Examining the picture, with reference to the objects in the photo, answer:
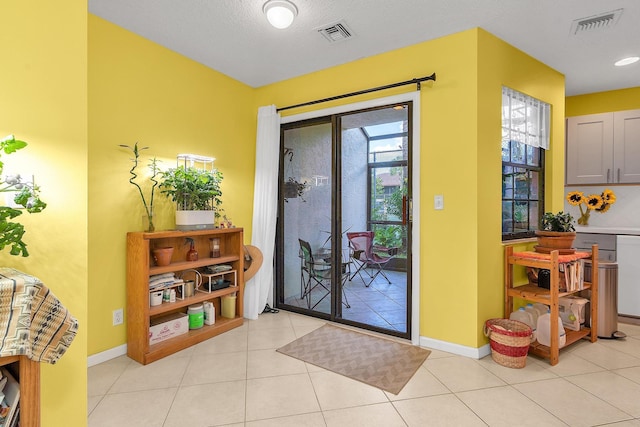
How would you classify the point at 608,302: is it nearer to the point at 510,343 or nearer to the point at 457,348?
the point at 510,343

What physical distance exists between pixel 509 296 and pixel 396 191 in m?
1.31

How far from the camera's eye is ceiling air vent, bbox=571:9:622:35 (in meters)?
2.36

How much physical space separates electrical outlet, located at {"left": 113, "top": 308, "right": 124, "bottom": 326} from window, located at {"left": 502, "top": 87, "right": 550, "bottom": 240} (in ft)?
10.8

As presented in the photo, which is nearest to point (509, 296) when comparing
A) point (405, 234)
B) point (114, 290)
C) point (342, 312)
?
point (405, 234)

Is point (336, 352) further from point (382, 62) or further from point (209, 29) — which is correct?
point (209, 29)

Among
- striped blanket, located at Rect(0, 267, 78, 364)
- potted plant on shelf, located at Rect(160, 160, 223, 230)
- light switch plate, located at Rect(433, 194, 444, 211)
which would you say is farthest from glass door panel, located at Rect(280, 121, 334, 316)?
striped blanket, located at Rect(0, 267, 78, 364)

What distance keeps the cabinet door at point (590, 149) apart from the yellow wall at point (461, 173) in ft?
4.64

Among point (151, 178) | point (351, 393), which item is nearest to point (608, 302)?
point (351, 393)

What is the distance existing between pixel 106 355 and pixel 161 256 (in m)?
0.83

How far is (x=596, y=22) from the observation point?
96.6 inches

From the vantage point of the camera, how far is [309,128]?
3551 millimetres

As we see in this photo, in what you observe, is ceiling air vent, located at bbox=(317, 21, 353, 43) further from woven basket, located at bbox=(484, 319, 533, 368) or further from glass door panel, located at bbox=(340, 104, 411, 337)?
woven basket, located at bbox=(484, 319, 533, 368)

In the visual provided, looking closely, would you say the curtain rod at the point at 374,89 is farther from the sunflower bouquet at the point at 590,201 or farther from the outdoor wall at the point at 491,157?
the sunflower bouquet at the point at 590,201

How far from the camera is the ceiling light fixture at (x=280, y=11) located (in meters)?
2.21
